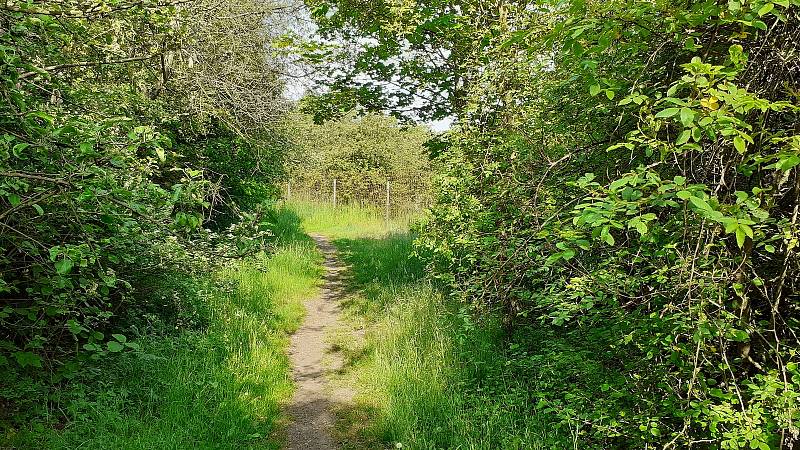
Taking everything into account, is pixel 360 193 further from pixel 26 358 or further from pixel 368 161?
pixel 26 358

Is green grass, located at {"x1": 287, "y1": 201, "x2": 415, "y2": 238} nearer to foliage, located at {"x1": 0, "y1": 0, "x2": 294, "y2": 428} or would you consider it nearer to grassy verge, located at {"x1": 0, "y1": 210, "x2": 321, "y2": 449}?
foliage, located at {"x1": 0, "y1": 0, "x2": 294, "y2": 428}

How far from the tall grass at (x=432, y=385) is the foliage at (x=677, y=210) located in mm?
520

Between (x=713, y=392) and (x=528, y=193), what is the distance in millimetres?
2022

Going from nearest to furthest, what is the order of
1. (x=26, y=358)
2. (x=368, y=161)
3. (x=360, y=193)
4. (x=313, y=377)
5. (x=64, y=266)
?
(x=64, y=266), (x=26, y=358), (x=313, y=377), (x=360, y=193), (x=368, y=161)

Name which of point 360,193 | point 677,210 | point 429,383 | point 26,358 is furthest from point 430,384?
point 360,193

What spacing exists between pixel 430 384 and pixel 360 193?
2054 cm

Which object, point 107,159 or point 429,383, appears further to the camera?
point 429,383

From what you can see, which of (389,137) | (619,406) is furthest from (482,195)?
(389,137)

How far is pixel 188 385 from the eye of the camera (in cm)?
489

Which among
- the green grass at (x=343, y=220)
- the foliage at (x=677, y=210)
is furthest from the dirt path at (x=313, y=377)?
the green grass at (x=343, y=220)

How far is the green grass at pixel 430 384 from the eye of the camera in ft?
13.5

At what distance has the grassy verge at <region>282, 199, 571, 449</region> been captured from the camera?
13.6ft

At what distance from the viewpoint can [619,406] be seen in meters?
3.42

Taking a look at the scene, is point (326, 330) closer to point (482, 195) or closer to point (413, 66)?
point (482, 195)
